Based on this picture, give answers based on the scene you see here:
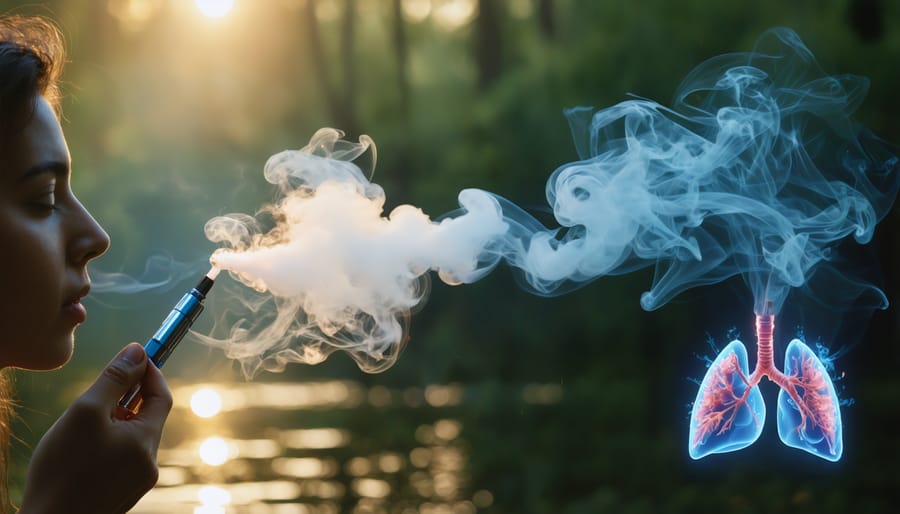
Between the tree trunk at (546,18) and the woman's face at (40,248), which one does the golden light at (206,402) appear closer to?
the tree trunk at (546,18)

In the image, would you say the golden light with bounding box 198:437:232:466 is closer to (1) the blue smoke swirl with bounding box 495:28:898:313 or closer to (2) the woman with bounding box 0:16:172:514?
(1) the blue smoke swirl with bounding box 495:28:898:313

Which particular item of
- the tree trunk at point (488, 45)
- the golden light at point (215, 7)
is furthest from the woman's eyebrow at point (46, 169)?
the golden light at point (215, 7)

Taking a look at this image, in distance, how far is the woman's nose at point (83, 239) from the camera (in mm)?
884

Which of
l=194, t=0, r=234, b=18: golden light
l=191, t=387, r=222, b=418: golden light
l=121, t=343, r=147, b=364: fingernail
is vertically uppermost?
l=194, t=0, r=234, b=18: golden light

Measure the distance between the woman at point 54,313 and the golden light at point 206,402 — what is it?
707cm

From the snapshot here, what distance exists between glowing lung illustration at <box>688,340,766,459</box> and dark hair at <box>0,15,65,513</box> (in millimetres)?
928

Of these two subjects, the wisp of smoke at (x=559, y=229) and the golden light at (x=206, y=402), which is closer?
the wisp of smoke at (x=559, y=229)

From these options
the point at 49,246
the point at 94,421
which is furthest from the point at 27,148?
the point at 94,421

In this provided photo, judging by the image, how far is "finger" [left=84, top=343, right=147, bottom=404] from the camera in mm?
833

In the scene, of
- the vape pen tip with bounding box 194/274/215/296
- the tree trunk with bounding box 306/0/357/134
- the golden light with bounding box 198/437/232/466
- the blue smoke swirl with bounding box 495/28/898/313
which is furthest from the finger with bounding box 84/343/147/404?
the tree trunk with bounding box 306/0/357/134

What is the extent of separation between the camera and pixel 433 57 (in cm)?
959

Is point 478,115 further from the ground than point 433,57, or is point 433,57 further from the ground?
Answer: point 433,57

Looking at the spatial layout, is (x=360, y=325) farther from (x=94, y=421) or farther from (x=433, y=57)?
(x=433, y=57)

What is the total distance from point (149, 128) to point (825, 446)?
22.0 feet
